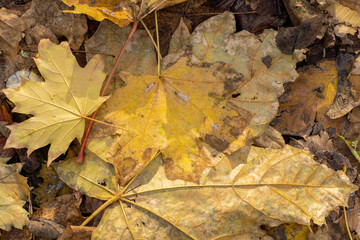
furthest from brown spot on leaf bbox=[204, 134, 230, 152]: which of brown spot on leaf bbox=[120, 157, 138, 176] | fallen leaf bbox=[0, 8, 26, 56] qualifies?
fallen leaf bbox=[0, 8, 26, 56]

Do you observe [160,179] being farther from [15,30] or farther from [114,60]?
[15,30]

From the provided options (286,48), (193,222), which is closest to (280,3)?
(286,48)

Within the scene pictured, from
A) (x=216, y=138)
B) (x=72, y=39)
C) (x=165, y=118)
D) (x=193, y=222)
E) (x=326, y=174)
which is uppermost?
(x=72, y=39)

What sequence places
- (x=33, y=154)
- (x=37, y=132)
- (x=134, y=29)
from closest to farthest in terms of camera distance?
(x=37, y=132), (x=134, y=29), (x=33, y=154)

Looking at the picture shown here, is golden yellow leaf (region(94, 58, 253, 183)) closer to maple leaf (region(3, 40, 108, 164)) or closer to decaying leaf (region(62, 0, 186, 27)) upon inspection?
maple leaf (region(3, 40, 108, 164))

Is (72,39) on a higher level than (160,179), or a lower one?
higher

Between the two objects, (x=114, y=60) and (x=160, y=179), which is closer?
(x=160, y=179)
